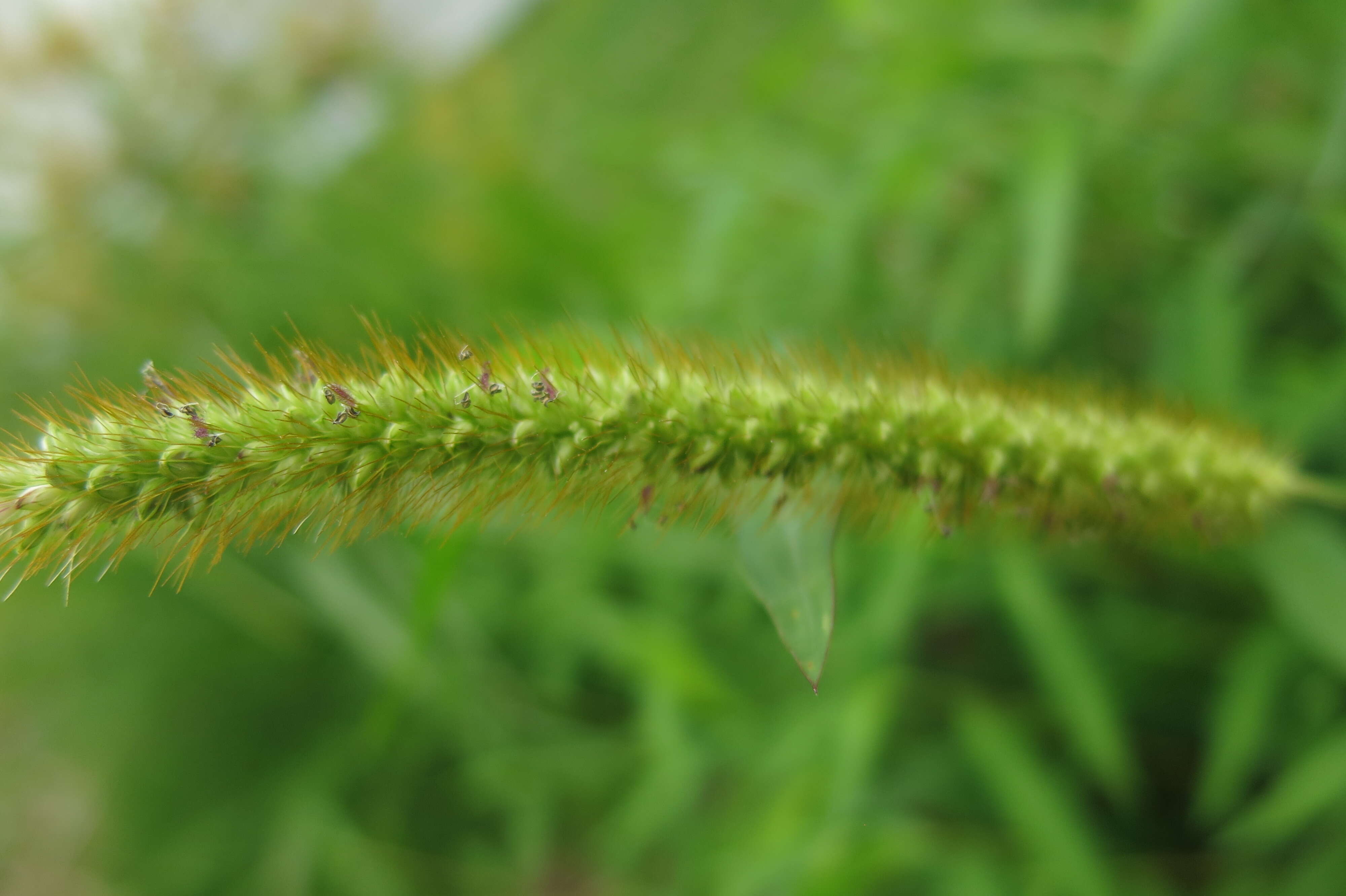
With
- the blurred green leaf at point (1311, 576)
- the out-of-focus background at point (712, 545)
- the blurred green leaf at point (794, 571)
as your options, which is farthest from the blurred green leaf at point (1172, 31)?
the blurred green leaf at point (794, 571)

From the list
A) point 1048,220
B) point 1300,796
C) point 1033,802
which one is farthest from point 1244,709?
point 1048,220

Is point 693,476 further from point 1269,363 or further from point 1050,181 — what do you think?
point 1269,363

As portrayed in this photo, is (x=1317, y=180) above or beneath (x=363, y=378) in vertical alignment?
beneath

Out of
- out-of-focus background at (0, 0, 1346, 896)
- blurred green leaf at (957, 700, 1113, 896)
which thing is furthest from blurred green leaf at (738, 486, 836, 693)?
blurred green leaf at (957, 700, 1113, 896)

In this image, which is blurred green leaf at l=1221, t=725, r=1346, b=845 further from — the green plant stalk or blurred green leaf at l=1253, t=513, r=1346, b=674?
the green plant stalk

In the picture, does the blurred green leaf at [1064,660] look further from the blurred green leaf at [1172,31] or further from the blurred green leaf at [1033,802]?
the blurred green leaf at [1172,31]

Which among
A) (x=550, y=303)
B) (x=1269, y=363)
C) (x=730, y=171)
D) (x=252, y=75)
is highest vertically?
(x=252, y=75)

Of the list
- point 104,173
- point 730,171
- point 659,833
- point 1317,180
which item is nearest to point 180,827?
point 659,833
